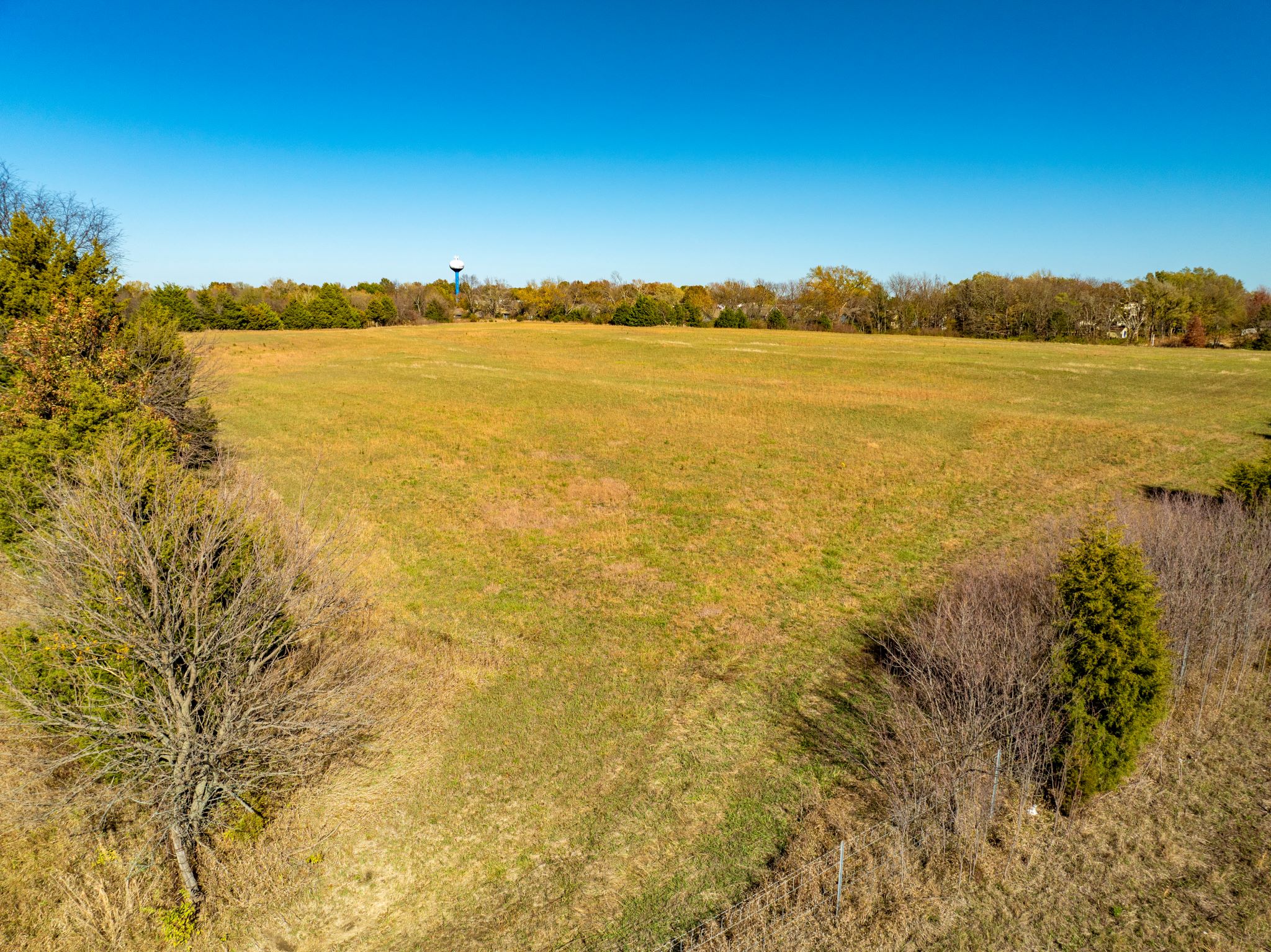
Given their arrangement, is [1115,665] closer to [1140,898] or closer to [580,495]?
[1140,898]

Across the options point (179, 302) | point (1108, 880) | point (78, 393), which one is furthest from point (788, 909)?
point (179, 302)

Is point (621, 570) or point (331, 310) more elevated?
point (331, 310)

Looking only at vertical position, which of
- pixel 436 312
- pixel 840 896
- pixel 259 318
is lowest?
pixel 840 896

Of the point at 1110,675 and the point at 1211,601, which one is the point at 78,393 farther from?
the point at 1211,601

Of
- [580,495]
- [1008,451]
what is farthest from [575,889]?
[1008,451]

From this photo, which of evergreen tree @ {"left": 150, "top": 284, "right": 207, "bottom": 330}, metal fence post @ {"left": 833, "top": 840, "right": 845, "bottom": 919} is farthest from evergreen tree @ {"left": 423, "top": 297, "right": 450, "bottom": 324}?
metal fence post @ {"left": 833, "top": 840, "right": 845, "bottom": 919}

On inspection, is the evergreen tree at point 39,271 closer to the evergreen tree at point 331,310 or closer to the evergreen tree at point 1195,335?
the evergreen tree at point 331,310

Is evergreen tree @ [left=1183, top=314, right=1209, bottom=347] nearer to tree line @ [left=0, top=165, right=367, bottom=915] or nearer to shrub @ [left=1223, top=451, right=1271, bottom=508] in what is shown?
shrub @ [left=1223, top=451, right=1271, bottom=508]
